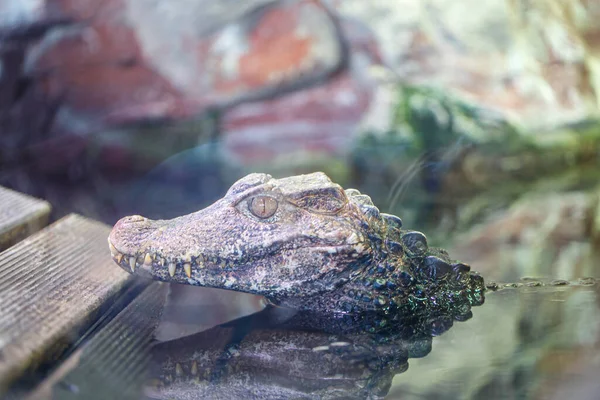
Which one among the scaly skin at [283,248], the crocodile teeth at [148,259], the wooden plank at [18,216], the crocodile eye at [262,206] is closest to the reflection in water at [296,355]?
the scaly skin at [283,248]

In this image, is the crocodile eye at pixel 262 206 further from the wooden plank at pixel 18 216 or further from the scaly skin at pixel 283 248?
the wooden plank at pixel 18 216

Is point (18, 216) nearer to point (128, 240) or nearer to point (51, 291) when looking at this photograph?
point (51, 291)

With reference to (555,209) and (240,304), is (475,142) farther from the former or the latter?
(240,304)

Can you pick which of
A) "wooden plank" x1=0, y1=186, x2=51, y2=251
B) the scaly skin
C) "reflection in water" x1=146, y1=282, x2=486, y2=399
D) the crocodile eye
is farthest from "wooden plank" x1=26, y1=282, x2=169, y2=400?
"wooden plank" x1=0, y1=186, x2=51, y2=251

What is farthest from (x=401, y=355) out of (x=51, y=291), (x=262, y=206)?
(x=51, y=291)

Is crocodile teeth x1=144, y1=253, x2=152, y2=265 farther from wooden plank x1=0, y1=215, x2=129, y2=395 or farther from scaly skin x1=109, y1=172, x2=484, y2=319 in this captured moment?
wooden plank x1=0, y1=215, x2=129, y2=395

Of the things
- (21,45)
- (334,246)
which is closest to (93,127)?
(21,45)
